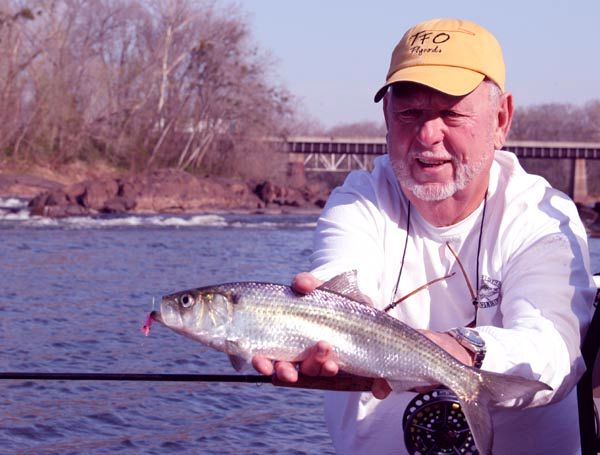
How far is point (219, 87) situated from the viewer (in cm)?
5894

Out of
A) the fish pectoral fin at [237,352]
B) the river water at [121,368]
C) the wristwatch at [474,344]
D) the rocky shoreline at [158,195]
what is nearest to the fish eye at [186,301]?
the fish pectoral fin at [237,352]

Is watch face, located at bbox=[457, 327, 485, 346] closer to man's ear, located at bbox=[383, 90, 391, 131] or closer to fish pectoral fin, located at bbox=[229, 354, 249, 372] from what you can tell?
fish pectoral fin, located at bbox=[229, 354, 249, 372]

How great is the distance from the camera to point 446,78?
3.79 metres

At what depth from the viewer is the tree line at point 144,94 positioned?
184 ft

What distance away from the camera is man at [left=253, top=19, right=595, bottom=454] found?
3.76m

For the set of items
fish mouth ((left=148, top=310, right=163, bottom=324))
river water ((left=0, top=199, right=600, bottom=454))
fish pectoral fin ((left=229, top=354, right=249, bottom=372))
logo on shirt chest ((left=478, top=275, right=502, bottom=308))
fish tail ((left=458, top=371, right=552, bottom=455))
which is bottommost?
river water ((left=0, top=199, right=600, bottom=454))

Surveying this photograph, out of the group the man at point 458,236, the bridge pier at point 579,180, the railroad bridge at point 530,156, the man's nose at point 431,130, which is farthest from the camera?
the bridge pier at point 579,180

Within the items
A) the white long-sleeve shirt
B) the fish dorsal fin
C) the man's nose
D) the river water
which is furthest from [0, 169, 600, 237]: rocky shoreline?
the fish dorsal fin

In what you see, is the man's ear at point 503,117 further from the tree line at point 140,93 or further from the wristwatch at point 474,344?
the tree line at point 140,93

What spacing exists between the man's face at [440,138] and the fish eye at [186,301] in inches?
40.6

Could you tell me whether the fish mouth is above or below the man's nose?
below

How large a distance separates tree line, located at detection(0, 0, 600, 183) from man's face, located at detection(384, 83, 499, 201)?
52493 mm

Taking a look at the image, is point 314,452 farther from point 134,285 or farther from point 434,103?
point 134,285

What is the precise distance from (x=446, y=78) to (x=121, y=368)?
6977 mm
